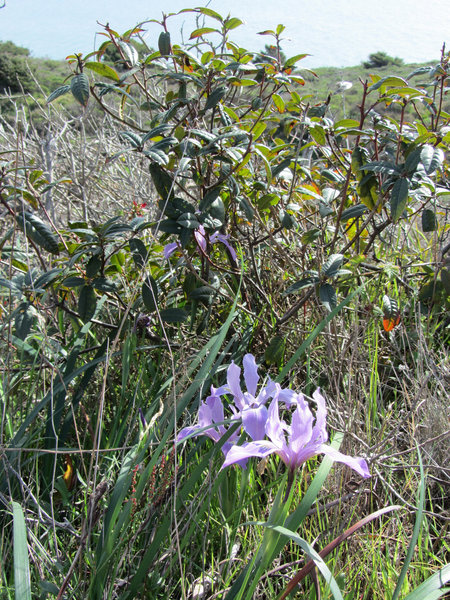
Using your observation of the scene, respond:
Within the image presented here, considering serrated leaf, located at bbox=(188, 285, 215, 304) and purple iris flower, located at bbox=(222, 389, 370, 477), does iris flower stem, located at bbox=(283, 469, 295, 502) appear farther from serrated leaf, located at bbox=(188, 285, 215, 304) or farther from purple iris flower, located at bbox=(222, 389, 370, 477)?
serrated leaf, located at bbox=(188, 285, 215, 304)

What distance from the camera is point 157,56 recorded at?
161cm

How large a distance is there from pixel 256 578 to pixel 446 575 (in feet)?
0.93

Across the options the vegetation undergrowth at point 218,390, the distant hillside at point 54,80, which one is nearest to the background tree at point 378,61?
the distant hillside at point 54,80

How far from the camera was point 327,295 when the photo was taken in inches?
57.3

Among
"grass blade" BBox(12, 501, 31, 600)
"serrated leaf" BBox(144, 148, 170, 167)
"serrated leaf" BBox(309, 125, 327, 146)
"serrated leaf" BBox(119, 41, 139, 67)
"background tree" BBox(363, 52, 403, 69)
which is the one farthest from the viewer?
"background tree" BBox(363, 52, 403, 69)

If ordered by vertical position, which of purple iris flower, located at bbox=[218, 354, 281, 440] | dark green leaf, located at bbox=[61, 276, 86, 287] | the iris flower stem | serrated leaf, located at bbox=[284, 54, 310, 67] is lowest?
the iris flower stem

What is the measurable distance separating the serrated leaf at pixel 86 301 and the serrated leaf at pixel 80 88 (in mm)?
502

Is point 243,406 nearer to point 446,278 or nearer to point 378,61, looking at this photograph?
point 446,278

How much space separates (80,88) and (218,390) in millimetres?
892

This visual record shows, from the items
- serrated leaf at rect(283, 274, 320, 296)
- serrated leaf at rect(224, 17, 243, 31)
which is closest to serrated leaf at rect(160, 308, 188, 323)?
serrated leaf at rect(283, 274, 320, 296)

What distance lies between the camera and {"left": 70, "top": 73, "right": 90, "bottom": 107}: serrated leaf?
1383 millimetres

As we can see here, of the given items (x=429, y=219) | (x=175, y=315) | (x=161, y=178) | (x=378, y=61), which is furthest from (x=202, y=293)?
(x=378, y=61)

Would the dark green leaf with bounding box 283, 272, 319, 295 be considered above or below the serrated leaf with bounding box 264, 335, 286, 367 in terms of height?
above

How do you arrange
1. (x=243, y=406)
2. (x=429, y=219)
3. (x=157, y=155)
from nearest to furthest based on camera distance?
1. (x=243, y=406)
2. (x=157, y=155)
3. (x=429, y=219)
